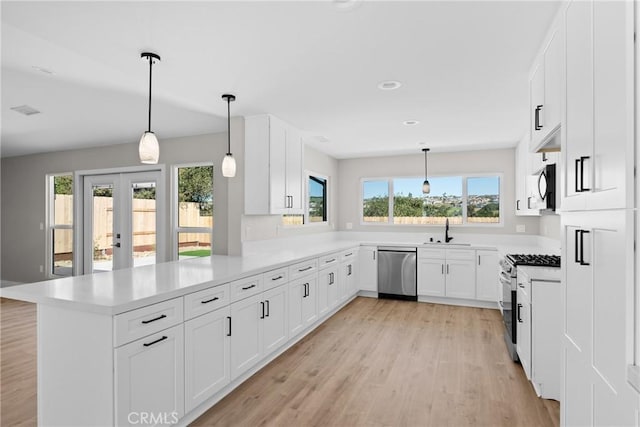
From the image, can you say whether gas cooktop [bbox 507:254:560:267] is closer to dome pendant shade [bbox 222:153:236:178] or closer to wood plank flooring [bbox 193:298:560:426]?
wood plank flooring [bbox 193:298:560:426]

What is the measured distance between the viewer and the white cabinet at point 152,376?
1806 millimetres

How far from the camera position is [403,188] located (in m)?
6.21

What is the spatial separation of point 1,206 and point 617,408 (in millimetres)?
8675

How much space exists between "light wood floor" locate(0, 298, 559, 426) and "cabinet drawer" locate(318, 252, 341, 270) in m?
0.72

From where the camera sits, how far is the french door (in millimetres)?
4887

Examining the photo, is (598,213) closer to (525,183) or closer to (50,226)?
(525,183)

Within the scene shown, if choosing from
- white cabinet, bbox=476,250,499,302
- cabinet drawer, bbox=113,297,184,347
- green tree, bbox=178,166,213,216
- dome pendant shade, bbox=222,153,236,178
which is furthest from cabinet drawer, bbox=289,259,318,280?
white cabinet, bbox=476,250,499,302

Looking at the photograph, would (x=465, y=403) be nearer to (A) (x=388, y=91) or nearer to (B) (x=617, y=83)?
(B) (x=617, y=83)

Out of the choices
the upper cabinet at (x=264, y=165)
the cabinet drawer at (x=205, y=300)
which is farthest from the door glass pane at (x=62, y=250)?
the cabinet drawer at (x=205, y=300)

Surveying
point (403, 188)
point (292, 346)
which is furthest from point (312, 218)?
point (292, 346)

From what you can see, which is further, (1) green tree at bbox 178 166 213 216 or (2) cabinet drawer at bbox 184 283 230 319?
(1) green tree at bbox 178 166 213 216

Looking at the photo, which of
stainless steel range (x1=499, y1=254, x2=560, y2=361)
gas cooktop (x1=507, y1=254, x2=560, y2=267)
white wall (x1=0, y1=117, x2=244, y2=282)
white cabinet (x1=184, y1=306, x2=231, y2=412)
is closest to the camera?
white cabinet (x1=184, y1=306, x2=231, y2=412)

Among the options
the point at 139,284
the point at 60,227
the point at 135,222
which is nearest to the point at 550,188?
A: the point at 139,284

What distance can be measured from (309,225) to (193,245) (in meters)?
1.80
